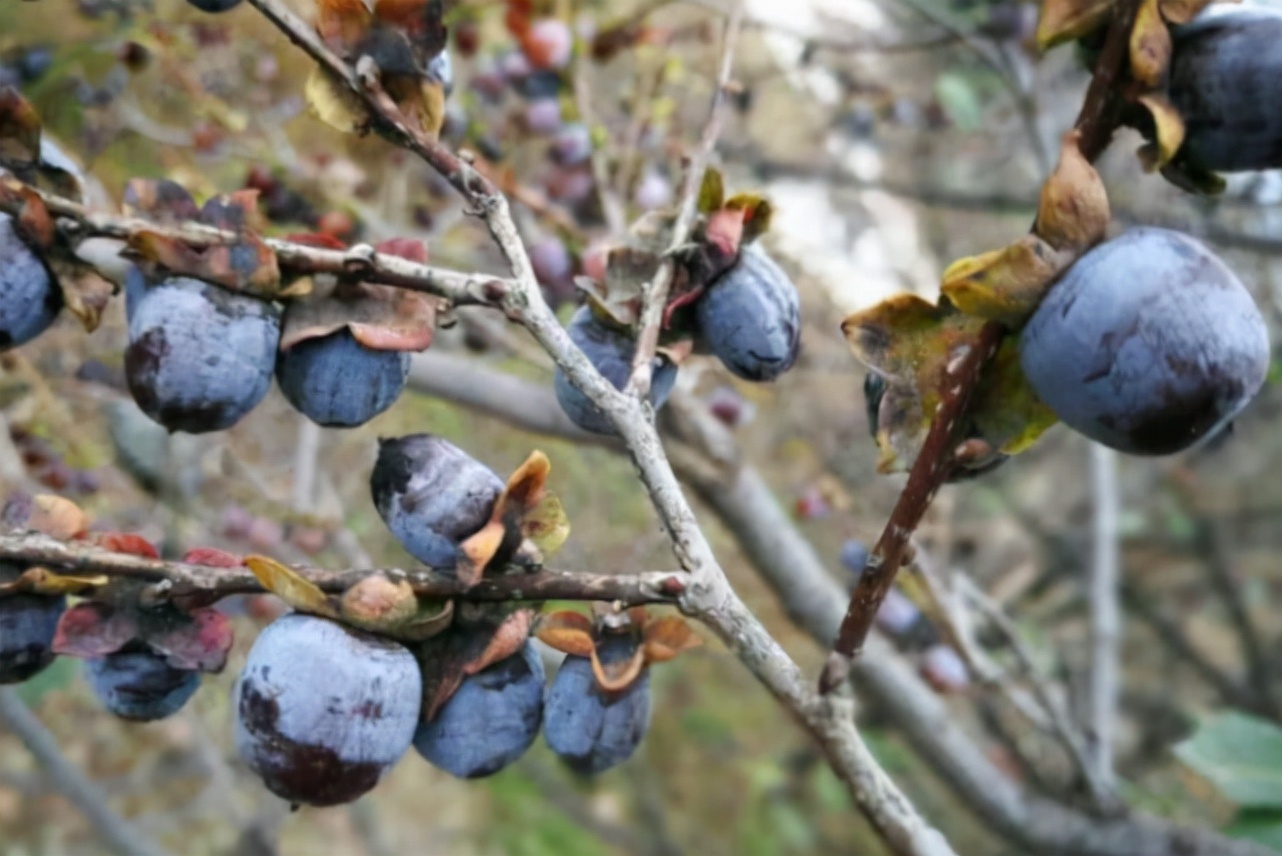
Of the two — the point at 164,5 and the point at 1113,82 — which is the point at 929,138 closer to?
the point at 164,5

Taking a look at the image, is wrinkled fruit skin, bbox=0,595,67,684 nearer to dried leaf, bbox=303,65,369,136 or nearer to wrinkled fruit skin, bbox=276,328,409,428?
wrinkled fruit skin, bbox=276,328,409,428

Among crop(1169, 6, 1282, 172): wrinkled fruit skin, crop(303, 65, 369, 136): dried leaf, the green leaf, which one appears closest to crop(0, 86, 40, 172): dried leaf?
crop(303, 65, 369, 136): dried leaf

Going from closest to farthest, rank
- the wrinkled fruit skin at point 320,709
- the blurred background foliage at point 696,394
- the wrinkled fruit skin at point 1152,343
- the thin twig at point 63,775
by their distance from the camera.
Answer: the wrinkled fruit skin at point 1152,343
the wrinkled fruit skin at point 320,709
the thin twig at point 63,775
the blurred background foliage at point 696,394

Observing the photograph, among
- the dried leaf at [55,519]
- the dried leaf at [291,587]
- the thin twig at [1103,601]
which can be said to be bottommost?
the thin twig at [1103,601]

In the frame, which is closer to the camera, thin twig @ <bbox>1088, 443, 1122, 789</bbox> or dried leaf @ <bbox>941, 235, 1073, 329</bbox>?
dried leaf @ <bbox>941, 235, 1073, 329</bbox>

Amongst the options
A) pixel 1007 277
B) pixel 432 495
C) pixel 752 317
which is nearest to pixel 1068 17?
pixel 1007 277

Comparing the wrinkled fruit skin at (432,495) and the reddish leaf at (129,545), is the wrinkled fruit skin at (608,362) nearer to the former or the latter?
the wrinkled fruit skin at (432,495)

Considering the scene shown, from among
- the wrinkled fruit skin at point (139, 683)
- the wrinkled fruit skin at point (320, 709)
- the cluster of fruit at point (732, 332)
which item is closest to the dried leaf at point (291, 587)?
the wrinkled fruit skin at point (320, 709)
